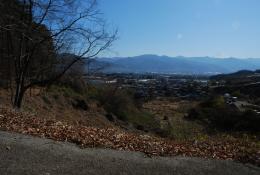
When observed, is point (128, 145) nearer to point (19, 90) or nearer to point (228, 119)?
point (19, 90)

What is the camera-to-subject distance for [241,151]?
11.9 m

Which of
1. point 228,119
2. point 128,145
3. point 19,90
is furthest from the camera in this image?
point 228,119

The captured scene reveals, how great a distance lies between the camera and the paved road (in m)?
8.44

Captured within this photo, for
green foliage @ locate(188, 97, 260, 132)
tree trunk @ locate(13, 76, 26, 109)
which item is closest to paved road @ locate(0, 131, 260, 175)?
tree trunk @ locate(13, 76, 26, 109)

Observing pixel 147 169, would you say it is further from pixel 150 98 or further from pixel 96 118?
pixel 150 98

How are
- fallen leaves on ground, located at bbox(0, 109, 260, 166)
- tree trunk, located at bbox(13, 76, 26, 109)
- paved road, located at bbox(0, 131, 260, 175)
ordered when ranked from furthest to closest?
tree trunk, located at bbox(13, 76, 26, 109) < fallen leaves on ground, located at bbox(0, 109, 260, 166) < paved road, located at bbox(0, 131, 260, 175)

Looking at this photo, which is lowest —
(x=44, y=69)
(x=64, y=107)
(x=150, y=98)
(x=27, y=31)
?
(x=150, y=98)

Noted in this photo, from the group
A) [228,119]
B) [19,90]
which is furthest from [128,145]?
[228,119]

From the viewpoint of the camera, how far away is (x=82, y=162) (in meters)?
9.09

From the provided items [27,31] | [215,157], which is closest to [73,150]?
[215,157]

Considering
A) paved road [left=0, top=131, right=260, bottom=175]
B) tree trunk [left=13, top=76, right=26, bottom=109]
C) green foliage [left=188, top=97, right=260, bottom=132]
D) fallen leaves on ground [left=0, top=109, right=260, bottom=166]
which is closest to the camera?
paved road [left=0, top=131, right=260, bottom=175]

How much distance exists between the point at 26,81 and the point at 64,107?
11520mm

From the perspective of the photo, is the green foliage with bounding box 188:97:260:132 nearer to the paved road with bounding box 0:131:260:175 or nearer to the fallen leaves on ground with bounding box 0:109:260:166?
the fallen leaves on ground with bounding box 0:109:260:166

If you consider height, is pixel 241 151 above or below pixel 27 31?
below
